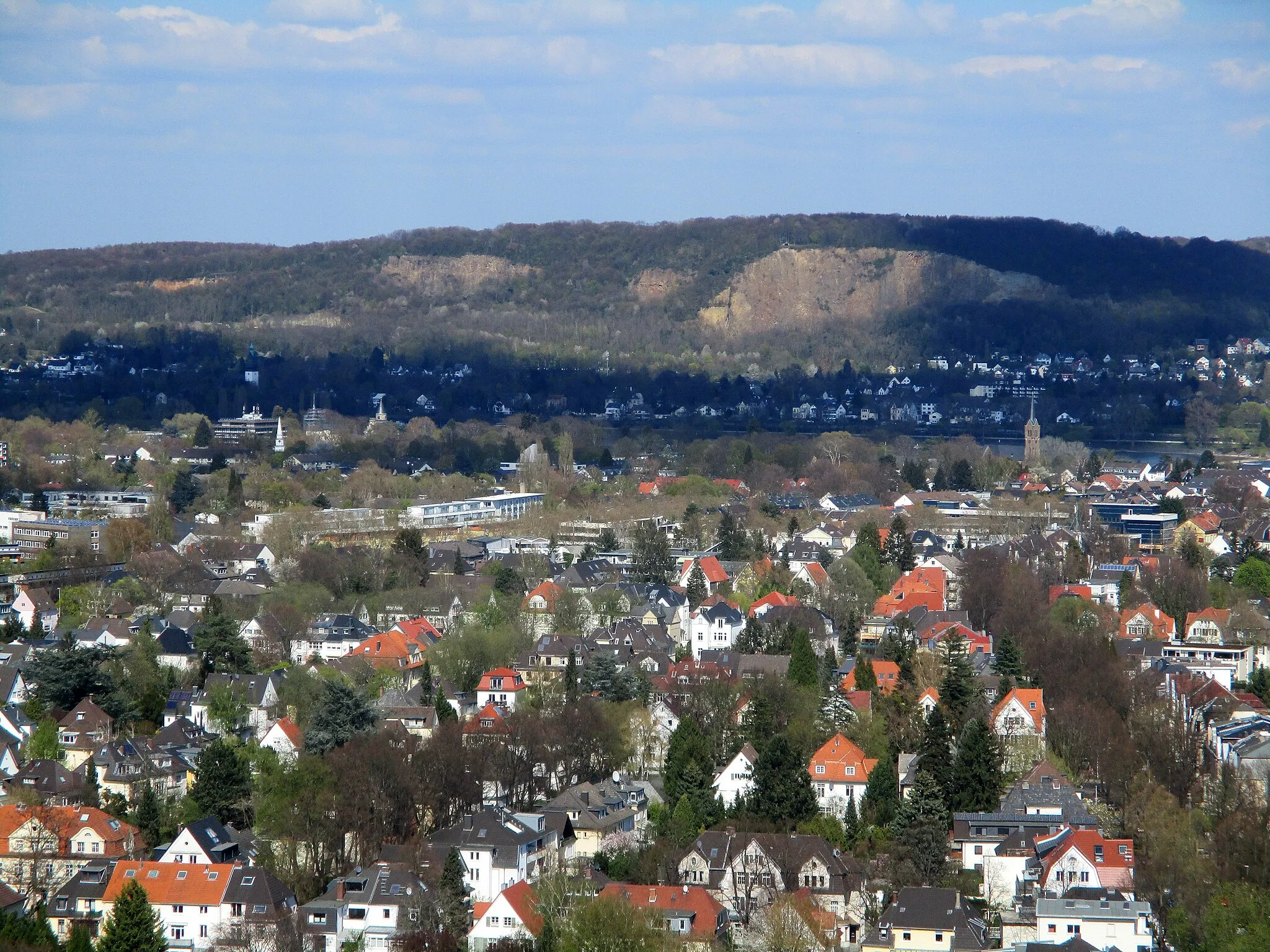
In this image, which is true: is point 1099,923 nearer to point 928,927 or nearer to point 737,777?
point 928,927

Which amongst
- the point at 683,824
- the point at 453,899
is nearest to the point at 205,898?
the point at 453,899

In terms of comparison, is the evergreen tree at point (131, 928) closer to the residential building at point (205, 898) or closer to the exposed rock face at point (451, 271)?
the residential building at point (205, 898)

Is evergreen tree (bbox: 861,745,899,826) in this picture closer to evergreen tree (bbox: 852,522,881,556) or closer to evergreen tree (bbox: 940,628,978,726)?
evergreen tree (bbox: 940,628,978,726)

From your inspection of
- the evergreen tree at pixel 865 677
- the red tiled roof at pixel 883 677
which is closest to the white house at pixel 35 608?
the red tiled roof at pixel 883 677

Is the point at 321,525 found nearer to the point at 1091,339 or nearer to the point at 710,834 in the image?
the point at 710,834

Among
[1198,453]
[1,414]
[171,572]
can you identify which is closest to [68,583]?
[171,572]
